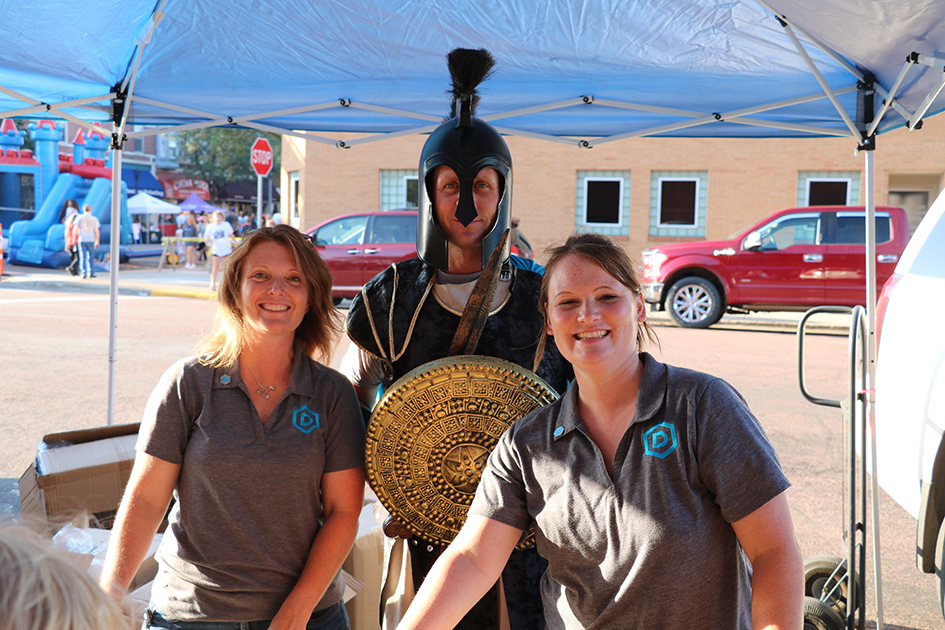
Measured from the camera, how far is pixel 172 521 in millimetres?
1759

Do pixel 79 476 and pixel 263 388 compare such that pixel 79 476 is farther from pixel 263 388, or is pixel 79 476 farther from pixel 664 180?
pixel 664 180

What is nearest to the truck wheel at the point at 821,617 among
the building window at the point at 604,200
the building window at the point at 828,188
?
the building window at the point at 604,200

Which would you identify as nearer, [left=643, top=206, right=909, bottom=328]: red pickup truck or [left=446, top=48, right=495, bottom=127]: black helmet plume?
[left=446, top=48, right=495, bottom=127]: black helmet plume

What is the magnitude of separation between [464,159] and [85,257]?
17.0m

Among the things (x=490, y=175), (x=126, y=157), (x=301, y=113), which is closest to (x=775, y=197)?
(x=301, y=113)

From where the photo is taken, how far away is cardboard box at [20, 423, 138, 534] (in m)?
3.12

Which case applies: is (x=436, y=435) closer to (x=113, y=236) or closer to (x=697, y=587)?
(x=697, y=587)

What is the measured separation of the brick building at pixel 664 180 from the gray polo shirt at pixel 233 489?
1569 centimetres

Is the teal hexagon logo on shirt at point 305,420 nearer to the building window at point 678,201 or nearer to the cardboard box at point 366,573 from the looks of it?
the cardboard box at point 366,573

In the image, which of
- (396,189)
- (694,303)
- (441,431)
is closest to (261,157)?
(694,303)

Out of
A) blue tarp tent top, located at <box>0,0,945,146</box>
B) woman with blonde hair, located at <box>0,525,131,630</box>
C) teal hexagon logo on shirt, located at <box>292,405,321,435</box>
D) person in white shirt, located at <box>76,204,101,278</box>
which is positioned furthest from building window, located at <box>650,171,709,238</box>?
woman with blonde hair, located at <box>0,525,131,630</box>

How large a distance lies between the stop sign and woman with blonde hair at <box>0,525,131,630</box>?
1088cm

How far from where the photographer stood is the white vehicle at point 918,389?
2.48 m

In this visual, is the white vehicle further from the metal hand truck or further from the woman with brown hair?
the woman with brown hair
